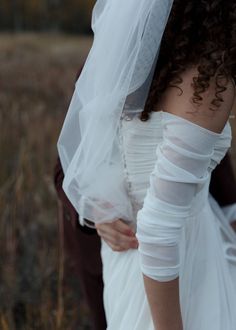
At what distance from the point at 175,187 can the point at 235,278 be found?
0.35 meters

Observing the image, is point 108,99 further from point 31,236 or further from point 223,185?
point 31,236

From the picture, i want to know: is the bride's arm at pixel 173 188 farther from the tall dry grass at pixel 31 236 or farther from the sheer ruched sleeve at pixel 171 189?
the tall dry grass at pixel 31 236

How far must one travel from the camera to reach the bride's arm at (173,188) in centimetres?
96

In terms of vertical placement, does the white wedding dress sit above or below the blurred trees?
above

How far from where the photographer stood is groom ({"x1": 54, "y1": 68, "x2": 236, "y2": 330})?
1.55m

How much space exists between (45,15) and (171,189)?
144 ft

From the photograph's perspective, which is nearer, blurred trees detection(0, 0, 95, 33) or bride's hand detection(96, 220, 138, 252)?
bride's hand detection(96, 220, 138, 252)

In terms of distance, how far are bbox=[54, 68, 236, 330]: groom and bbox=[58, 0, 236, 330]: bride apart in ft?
0.92

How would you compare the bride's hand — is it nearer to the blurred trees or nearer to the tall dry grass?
the tall dry grass

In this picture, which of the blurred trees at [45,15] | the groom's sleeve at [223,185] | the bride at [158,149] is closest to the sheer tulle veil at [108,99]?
the bride at [158,149]

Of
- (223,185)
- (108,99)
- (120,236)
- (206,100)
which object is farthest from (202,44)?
(223,185)

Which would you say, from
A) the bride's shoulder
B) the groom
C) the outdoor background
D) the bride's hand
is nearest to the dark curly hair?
the bride's shoulder

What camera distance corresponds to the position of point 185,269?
1.17 m

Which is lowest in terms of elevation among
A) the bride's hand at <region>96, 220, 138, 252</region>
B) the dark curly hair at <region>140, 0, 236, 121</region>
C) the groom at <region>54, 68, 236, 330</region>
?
the groom at <region>54, 68, 236, 330</region>
